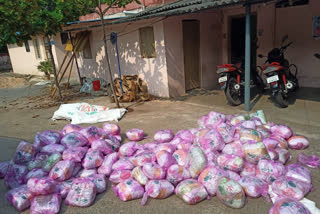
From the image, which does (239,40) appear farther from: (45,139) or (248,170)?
(45,139)

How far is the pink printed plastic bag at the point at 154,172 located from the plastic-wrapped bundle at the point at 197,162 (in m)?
0.35

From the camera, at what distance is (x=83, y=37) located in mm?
9922

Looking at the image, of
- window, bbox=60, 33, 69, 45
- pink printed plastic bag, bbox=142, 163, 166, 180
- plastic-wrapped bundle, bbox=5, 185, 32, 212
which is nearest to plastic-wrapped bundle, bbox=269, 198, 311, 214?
pink printed plastic bag, bbox=142, 163, 166, 180

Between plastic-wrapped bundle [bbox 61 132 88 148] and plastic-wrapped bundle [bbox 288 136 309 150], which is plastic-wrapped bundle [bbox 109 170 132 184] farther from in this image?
plastic-wrapped bundle [bbox 288 136 309 150]

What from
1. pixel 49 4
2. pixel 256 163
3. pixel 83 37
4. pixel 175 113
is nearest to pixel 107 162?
pixel 256 163

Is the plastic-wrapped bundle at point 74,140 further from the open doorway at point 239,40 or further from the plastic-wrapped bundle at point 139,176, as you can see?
the open doorway at point 239,40

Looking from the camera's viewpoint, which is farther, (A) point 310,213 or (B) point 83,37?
(B) point 83,37

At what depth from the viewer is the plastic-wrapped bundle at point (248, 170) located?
292cm

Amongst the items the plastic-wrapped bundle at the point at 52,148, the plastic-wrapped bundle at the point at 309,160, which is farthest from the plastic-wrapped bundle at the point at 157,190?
the plastic-wrapped bundle at the point at 309,160

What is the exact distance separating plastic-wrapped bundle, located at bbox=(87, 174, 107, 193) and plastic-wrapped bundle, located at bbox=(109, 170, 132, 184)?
0.11 metres

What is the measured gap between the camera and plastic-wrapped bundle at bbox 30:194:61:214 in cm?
262

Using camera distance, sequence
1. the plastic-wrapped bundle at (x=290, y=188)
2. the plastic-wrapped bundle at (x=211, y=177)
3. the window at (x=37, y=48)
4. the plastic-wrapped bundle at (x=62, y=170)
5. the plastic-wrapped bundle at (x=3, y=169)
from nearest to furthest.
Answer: the plastic-wrapped bundle at (x=290, y=188), the plastic-wrapped bundle at (x=211, y=177), the plastic-wrapped bundle at (x=62, y=170), the plastic-wrapped bundle at (x=3, y=169), the window at (x=37, y=48)

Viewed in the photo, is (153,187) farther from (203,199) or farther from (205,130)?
(205,130)

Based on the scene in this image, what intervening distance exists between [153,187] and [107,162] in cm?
89
